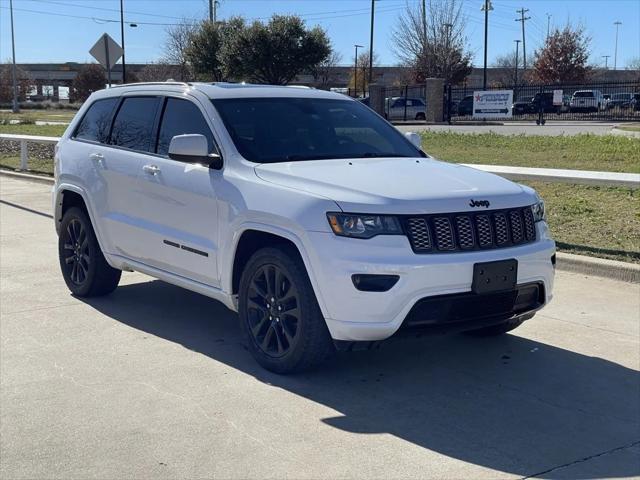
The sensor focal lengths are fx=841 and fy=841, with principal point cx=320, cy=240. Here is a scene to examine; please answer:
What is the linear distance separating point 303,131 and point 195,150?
886mm

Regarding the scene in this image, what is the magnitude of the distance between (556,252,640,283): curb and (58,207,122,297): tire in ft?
14.7

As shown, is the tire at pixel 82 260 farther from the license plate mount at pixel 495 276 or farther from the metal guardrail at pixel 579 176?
the metal guardrail at pixel 579 176

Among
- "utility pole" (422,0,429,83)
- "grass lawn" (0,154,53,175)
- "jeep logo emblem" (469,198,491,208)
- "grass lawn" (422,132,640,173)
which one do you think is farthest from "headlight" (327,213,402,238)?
"utility pole" (422,0,429,83)

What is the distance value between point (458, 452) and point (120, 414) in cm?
194

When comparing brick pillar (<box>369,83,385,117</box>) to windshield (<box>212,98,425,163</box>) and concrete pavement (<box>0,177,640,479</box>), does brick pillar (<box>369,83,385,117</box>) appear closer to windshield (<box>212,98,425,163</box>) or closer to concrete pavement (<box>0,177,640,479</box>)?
concrete pavement (<box>0,177,640,479</box>)

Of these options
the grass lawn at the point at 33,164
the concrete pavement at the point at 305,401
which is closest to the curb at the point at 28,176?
the grass lawn at the point at 33,164

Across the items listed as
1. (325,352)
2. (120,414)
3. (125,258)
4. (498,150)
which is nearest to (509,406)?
(325,352)

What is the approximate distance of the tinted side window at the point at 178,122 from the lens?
6.17 m

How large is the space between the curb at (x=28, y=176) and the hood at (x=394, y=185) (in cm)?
1178

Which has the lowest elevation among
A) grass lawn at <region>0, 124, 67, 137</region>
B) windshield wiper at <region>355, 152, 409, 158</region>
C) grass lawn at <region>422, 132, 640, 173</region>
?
grass lawn at <region>422, 132, 640, 173</region>

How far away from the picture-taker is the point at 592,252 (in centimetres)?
884

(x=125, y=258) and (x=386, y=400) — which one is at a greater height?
(x=125, y=258)

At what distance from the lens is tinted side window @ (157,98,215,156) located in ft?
20.2

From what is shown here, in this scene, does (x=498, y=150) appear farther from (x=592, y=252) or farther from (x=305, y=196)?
(x=305, y=196)
